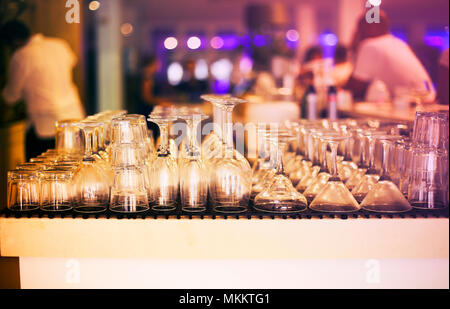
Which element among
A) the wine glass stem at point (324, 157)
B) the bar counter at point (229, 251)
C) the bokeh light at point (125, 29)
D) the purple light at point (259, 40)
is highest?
the bokeh light at point (125, 29)

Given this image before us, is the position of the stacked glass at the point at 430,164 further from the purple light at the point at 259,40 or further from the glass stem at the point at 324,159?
the purple light at the point at 259,40

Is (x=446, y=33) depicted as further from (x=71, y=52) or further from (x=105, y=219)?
(x=71, y=52)

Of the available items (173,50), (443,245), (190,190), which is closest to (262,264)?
(190,190)

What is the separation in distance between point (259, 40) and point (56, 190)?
7861 millimetres

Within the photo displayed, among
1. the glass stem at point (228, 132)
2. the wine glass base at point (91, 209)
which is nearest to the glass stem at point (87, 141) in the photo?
the wine glass base at point (91, 209)

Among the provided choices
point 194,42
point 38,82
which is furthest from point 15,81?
point 194,42

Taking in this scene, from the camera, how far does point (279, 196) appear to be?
1664mm

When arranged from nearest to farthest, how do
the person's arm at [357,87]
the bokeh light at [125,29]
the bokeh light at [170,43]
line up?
1. the person's arm at [357,87]
2. the bokeh light at [125,29]
3. the bokeh light at [170,43]

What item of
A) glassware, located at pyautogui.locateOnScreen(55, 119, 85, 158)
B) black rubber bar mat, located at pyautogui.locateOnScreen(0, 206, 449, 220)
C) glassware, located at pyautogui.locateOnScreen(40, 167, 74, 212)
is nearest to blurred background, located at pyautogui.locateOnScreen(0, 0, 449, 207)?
glassware, located at pyautogui.locateOnScreen(55, 119, 85, 158)

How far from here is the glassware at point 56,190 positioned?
5.47ft

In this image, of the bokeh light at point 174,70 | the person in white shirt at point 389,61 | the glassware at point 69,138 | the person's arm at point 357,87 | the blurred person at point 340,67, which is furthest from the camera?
the bokeh light at point 174,70

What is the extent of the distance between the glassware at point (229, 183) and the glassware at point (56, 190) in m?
0.43

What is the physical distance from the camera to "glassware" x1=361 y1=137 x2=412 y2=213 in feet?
5.41

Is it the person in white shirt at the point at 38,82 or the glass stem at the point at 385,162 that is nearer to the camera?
the glass stem at the point at 385,162
